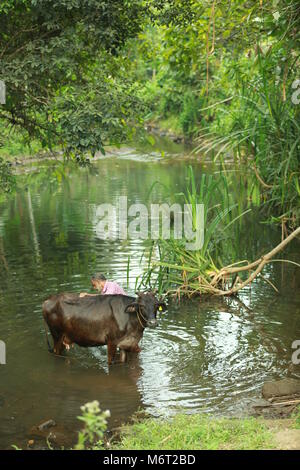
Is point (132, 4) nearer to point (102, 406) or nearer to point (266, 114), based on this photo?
point (266, 114)

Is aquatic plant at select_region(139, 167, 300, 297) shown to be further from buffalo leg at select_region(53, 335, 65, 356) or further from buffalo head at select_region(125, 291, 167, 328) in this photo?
buffalo head at select_region(125, 291, 167, 328)

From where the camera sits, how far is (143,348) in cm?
908

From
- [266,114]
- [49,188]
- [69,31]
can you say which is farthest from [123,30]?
[49,188]

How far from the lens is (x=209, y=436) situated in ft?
20.0

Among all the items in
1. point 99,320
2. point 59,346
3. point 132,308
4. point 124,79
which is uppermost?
point 124,79

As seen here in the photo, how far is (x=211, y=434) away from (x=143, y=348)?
2989 mm

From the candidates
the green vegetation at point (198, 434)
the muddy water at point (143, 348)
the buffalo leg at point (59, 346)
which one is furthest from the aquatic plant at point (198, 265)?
the green vegetation at point (198, 434)

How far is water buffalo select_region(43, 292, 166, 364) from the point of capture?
8.59m

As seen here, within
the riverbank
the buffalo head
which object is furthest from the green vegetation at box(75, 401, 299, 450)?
the buffalo head

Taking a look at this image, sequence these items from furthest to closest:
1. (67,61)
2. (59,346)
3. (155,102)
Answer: (155,102), (67,61), (59,346)

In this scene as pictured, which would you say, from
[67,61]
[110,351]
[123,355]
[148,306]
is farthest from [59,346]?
[67,61]

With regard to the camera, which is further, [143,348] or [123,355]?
[143,348]

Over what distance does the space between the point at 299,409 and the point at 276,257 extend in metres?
7.17

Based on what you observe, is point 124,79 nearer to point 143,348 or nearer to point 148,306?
point 143,348
